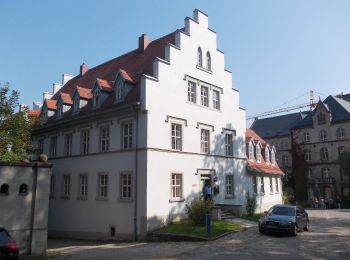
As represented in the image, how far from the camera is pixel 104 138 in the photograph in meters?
27.4

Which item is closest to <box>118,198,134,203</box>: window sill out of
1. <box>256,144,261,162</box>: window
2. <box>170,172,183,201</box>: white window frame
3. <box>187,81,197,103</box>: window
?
<box>170,172,183,201</box>: white window frame

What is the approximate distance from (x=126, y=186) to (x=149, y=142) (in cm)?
343

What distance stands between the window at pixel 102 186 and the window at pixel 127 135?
2.75m

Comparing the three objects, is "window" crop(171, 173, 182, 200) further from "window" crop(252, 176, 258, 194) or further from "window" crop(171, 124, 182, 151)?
"window" crop(252, 176, 258, 194)

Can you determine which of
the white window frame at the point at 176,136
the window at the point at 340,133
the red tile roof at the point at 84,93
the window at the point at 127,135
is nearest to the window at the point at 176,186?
the white window frame at the point at 176,136

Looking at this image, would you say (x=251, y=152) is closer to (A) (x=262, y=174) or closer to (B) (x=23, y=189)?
(A) (x=262, y=174)

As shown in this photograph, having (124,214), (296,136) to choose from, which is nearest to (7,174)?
(124,214)

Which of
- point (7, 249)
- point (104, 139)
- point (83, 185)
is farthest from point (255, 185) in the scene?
point (7, 249)

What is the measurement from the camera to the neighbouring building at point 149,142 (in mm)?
24266

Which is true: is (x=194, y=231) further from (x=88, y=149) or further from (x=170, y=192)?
(x=88, y=149)

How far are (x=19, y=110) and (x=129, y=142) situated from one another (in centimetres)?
867

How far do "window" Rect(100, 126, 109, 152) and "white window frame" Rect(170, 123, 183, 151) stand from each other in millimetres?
4803

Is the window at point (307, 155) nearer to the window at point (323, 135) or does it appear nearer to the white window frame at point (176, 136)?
the window at point (323, 135)

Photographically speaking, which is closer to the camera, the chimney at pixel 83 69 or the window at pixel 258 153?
the window at pixel 258 153
